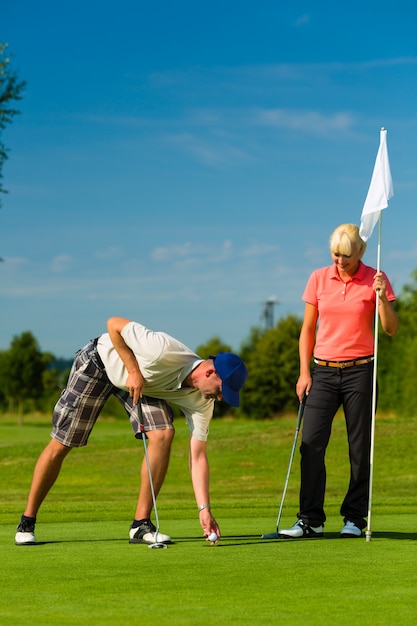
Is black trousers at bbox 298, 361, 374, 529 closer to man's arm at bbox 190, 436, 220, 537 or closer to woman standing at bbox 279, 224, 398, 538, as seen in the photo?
woman standing at bbox 279, 224, 398, 538

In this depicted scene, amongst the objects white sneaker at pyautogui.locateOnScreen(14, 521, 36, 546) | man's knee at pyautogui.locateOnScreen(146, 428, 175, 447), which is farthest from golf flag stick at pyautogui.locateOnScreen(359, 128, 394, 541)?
white sneaker at pyautogui.locateOnScreen(14, 521, 36, 546)

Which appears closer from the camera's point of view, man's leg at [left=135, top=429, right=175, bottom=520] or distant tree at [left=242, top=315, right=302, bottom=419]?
man's leg at [left=135, top=429, right=175, bottom=520]

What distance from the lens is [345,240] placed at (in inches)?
266

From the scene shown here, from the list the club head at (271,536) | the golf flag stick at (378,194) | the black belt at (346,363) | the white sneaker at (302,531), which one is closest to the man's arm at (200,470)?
the club head at (271,536)

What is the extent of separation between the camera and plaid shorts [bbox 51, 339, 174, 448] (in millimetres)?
6574

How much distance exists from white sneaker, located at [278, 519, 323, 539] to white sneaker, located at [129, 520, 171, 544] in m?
0.89

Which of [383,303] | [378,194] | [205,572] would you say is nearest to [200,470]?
[205,572]

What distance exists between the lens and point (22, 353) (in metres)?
49.9

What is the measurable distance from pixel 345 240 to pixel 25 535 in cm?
283

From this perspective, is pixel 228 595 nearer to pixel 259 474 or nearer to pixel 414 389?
pixel 259 474

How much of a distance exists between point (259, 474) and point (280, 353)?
30092mm

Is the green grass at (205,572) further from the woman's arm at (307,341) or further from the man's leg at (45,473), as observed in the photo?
the woman's arm at (307,341)

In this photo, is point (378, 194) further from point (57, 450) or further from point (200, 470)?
point (57, 450)

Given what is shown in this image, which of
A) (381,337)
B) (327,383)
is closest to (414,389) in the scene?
(381,337)
